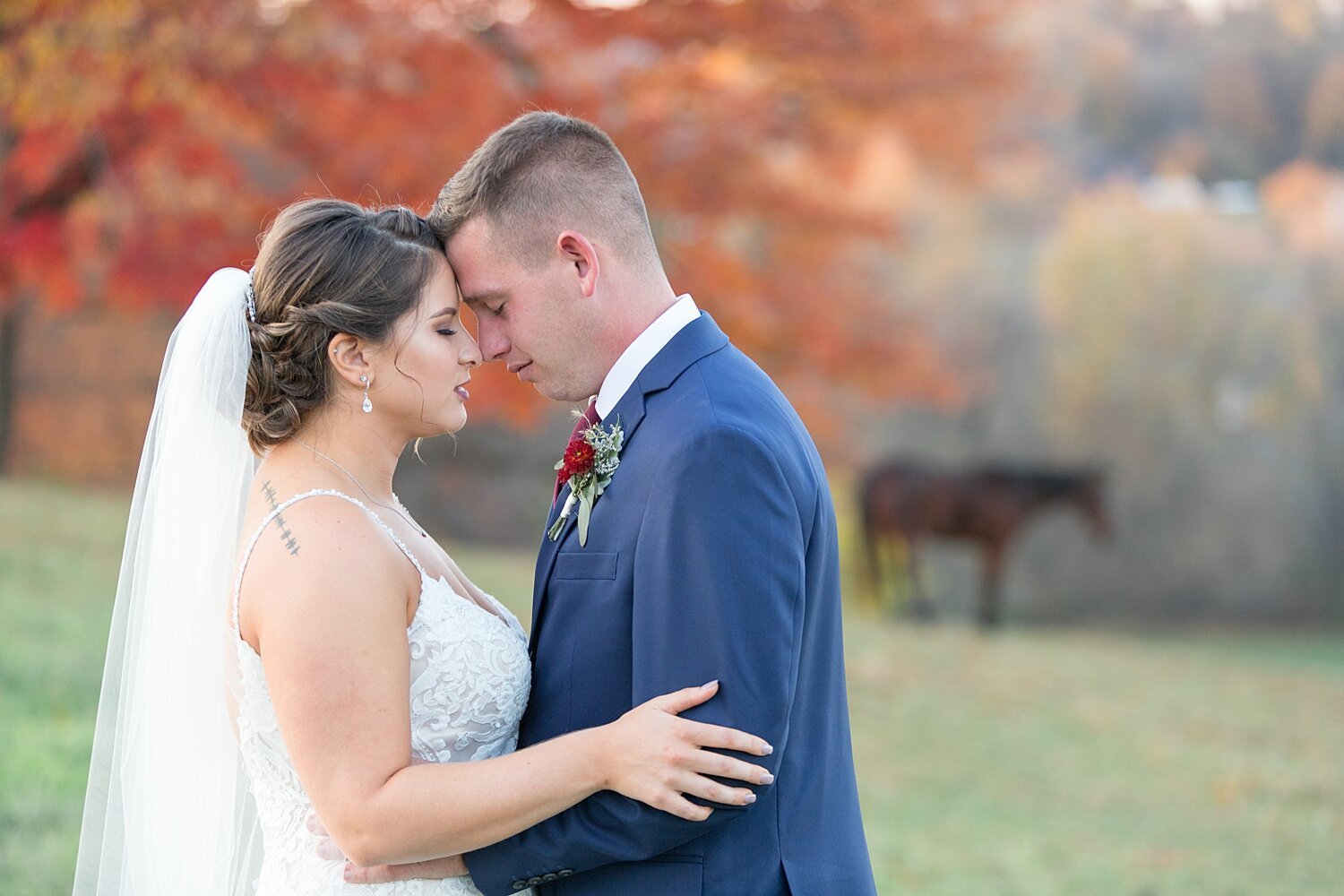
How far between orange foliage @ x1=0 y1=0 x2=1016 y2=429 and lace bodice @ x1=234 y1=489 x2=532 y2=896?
7.30 metres

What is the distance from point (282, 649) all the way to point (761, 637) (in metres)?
0.88

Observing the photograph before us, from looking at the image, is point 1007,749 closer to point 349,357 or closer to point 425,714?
point 425,714

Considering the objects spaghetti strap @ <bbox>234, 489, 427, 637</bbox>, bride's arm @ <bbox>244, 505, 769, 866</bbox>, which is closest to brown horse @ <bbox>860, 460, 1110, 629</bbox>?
spaghetti strap @ <bbox>234, 489, 427, 637</bbox>

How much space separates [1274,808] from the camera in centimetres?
834

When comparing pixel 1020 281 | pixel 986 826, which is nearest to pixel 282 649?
pixel 986 826

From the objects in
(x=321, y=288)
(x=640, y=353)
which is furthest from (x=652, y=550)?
(x=321, y=288)

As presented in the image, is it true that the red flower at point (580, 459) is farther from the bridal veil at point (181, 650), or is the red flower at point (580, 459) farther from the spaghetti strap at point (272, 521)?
the bridal veil at point (181, 650)

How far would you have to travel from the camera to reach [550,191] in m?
2.63

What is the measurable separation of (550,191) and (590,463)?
0.57 metres

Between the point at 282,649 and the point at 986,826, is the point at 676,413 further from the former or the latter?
the point at 986,826

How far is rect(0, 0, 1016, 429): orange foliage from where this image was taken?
977 centimetres

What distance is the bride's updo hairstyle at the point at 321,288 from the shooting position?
260 centimetres

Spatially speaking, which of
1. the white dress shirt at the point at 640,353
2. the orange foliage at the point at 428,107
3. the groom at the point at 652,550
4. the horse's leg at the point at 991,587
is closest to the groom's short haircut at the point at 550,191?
the groom at the point at 652,550

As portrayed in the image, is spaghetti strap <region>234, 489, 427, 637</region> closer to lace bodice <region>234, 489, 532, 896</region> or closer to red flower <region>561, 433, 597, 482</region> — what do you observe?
lace bodice <region>234, 489, 532, 896</region>
